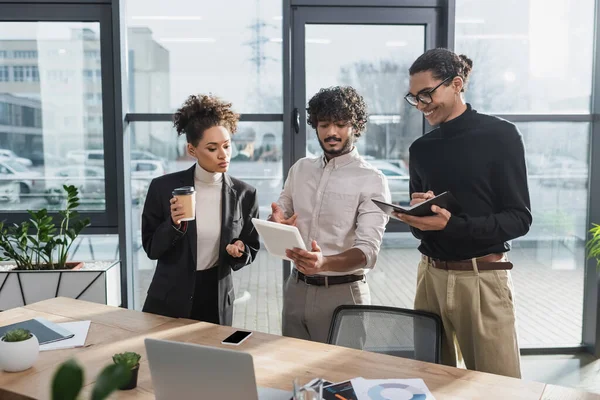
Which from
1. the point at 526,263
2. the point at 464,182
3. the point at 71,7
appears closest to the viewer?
the point at 464,182

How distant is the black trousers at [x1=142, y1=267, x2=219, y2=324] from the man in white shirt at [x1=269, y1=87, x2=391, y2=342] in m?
0.31

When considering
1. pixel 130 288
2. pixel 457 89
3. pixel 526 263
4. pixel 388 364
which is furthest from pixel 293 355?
pixel 526 263

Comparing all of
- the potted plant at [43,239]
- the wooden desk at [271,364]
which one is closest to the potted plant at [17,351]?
the wooden desk at [271,364]

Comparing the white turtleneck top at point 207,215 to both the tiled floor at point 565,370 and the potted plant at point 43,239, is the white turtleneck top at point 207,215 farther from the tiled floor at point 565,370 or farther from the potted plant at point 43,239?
the tiled floor at point 565,370

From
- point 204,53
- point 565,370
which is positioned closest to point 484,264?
point 565,370

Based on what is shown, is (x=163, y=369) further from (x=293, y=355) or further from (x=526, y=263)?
(x=526, y=263)

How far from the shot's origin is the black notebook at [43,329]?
6.44ft

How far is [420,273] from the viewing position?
7.75ft

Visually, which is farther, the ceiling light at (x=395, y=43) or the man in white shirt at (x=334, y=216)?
the ceiling light at (x=395, y=43)

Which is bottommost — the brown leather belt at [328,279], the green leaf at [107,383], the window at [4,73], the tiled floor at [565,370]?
the tiled floor at [565,370]

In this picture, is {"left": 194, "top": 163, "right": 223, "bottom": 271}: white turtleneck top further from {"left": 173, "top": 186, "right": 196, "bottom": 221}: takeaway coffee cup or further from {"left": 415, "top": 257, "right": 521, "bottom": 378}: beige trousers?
{"left": 415, "top": 257, "right": 521, "bottom": 378}: beige trousers

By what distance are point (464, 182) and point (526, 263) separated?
200cm

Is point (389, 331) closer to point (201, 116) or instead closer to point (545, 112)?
point (201, 116)

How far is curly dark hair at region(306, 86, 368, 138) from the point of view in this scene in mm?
2348
